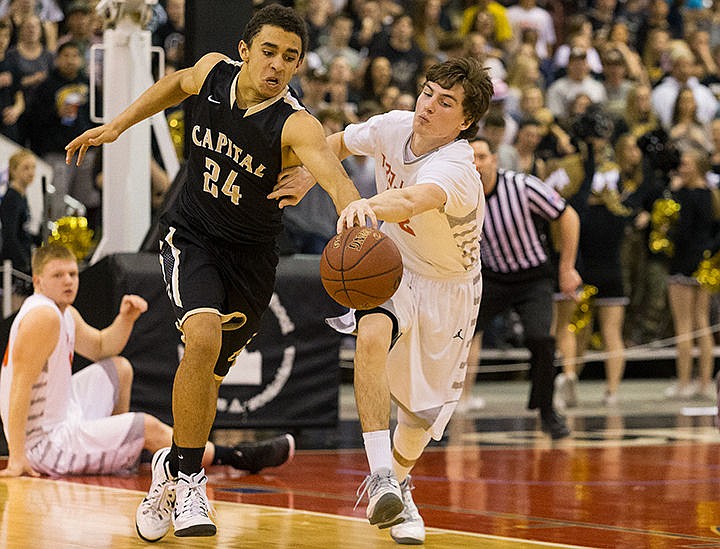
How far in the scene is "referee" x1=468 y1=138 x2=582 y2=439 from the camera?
9.43 metres

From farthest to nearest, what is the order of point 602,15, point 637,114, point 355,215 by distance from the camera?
point 602,15, point 637,114, point 355,215

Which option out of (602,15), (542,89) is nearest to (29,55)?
(542,89)

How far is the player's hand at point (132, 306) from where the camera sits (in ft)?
24.2

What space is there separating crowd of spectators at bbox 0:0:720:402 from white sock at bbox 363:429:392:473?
4168 mm

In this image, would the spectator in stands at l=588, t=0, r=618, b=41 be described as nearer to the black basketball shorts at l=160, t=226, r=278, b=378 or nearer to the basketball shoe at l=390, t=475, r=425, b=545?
the black basketball shorts at l=160, t=226, r=278, b=378

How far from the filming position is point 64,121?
11.1m

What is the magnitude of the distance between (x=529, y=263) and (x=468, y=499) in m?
3.17

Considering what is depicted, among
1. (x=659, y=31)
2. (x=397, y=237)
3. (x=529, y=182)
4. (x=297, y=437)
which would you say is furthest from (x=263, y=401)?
(x=659, y=31)

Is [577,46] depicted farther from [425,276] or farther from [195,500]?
[195,500]

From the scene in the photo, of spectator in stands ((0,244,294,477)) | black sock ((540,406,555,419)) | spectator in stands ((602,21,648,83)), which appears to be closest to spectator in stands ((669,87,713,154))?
spectator in stands ((602,21,648,83))

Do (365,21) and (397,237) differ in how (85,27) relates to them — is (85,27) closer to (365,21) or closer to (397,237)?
(365,21)

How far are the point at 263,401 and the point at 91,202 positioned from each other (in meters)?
2.84

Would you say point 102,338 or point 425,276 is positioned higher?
point 425,276

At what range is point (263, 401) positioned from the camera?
8812 millimetres
